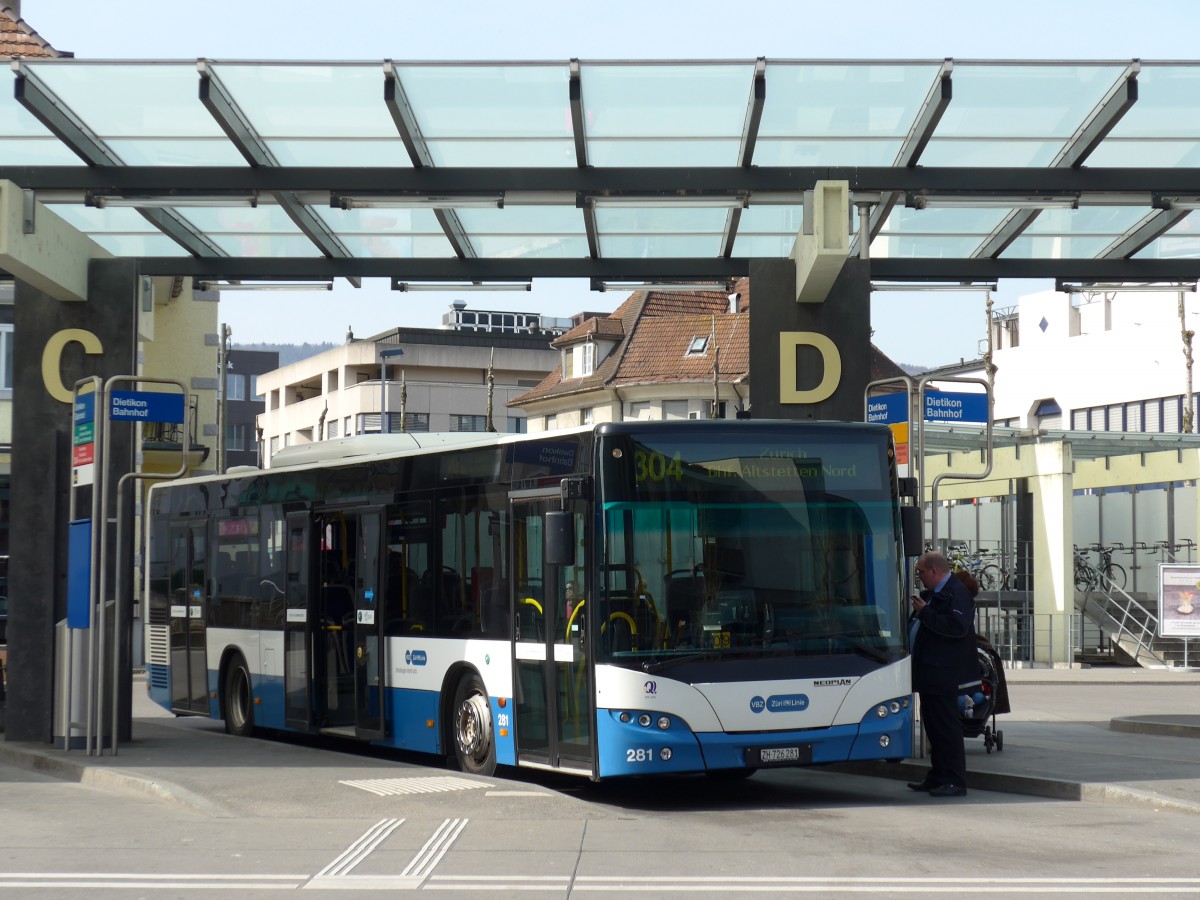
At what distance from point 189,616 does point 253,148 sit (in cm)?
762

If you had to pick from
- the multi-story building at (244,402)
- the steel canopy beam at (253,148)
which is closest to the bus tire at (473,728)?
the steel canopy beam at (253,148)

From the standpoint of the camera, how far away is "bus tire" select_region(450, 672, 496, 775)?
1317 cm

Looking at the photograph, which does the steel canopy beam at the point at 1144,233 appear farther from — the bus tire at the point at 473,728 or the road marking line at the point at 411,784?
the road marking line at the point at 411,784

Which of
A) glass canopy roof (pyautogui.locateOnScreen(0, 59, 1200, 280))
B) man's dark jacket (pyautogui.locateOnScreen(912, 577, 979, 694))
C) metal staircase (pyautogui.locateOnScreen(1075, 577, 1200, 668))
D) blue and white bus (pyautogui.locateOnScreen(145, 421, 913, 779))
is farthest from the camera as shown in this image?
metal staircase (pyautogui.locateOnScreen(1075, 577, 1200, 668))

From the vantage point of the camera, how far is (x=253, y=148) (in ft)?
44.9

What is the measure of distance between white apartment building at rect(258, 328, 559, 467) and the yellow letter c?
79391 millimetres

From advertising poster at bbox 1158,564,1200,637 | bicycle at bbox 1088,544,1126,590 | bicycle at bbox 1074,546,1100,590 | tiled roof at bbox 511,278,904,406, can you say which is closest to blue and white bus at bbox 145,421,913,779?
advertising poster at bbox 1158,564,1200,637

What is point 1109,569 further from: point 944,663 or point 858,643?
point 858,643

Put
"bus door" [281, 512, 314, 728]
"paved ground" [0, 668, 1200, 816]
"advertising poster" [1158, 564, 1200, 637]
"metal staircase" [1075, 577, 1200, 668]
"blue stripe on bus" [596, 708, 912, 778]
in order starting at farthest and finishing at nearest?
"metal staircase" [1075, 577, 1200, 668], "advertising poster" [1158, 564, 1200, 637], "bus door" [281, 512, 314, 728], "paved ground" [0, 668, 1200, 816], "blue stripe on bus" [596, 708, 912, 778]

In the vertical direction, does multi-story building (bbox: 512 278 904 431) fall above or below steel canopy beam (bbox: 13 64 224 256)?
above

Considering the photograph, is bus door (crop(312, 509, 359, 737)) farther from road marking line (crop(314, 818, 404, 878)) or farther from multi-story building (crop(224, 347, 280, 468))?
multi-story building (crop(224, 347, 280, 468))

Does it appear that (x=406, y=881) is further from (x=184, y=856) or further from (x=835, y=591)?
(x=835, y=591)

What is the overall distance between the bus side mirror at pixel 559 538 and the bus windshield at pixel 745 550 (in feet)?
0.81
